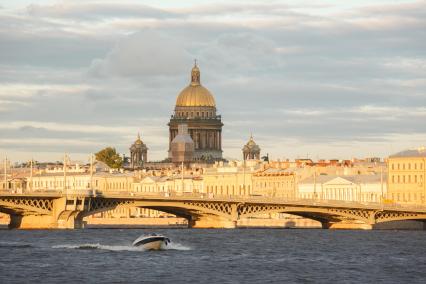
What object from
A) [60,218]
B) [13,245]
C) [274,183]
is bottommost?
[13,245]

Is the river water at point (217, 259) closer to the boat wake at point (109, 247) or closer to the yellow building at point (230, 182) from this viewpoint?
the boat wake at point (109, 247)

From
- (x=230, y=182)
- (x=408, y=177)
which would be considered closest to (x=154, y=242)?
(x=408, y=177)

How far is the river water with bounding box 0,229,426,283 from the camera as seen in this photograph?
3174 inches

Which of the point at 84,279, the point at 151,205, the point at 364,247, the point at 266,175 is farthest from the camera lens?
the point at 266,175

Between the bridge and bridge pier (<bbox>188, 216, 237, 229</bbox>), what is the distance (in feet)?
0.87

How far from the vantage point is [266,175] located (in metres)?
189

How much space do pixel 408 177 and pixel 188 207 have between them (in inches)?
1265

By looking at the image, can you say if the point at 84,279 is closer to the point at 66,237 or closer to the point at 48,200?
the point at 66,237

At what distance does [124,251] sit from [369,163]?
99779 millimetres

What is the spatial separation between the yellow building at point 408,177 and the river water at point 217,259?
111ft

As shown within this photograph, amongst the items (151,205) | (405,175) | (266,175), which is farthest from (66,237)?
(266,175)

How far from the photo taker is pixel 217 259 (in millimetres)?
93000

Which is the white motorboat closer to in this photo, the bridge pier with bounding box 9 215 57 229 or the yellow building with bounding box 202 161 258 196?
the bridge pier with bounding box 9 215 57 229

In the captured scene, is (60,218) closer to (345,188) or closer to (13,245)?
(13,245)
